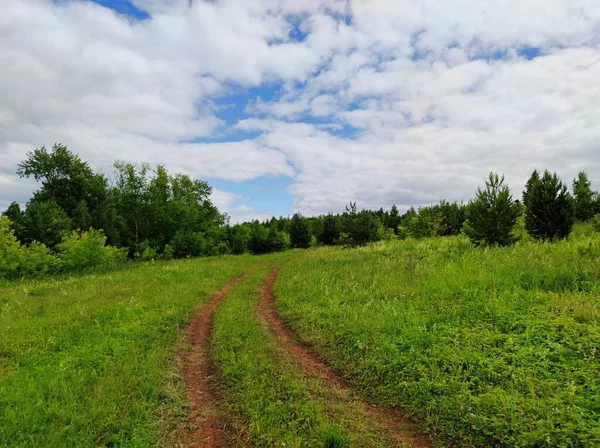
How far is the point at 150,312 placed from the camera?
37.2 feet

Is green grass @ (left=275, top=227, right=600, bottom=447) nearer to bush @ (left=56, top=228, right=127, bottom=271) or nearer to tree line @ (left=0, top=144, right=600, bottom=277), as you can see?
tree line @ (left=0, top=144, right=600, bottom=277)

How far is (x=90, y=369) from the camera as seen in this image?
279 inches

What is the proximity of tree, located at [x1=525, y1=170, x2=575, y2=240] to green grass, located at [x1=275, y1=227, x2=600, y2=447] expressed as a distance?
21.6 feet

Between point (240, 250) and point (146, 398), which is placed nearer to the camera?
point (146, 398)

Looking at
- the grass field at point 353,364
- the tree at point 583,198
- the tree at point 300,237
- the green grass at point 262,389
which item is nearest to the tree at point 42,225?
the grass field at point 353,364

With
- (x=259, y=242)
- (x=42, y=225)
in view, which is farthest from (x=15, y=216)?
(x=259, y=242)

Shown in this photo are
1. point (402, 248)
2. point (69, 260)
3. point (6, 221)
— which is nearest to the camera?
point (402, 248)

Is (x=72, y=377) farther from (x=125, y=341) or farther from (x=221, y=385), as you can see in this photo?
(x=221, y=385)

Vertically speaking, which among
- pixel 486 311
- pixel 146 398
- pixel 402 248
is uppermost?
pixel 402 248

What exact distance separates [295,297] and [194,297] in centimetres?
456

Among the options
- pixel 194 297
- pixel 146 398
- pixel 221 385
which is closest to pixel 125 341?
pixel 146 398

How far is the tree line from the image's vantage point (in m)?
18.4

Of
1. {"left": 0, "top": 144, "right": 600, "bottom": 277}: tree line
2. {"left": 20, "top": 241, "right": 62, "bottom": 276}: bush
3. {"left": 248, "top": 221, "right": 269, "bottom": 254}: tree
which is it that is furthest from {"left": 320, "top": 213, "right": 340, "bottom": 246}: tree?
{"left": 20, "top": 241, "right": 62, "bottom": 276}: bush

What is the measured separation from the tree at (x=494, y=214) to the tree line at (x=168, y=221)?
0.05 meters
